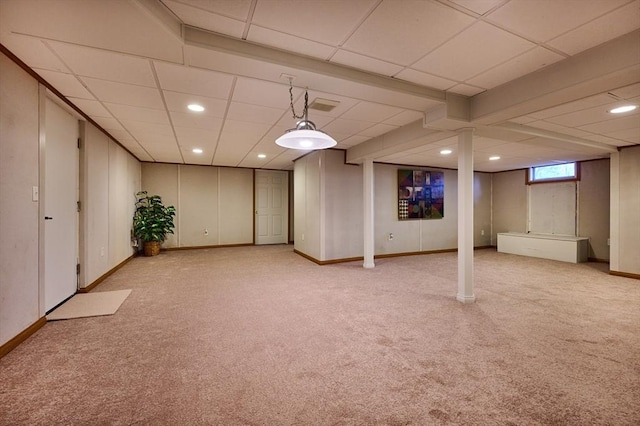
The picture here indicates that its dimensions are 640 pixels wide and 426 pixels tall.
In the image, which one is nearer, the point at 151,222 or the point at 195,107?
the point at 195,107

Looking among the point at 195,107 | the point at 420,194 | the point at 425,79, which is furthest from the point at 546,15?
the point at 420,194

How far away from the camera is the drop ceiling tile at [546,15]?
180cm

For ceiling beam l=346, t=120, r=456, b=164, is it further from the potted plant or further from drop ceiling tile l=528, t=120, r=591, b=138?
the potted plant

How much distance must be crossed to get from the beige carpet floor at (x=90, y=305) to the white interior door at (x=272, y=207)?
203 inches

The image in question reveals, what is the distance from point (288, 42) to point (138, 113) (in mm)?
2656

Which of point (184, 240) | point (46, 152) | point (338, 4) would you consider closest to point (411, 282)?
point (338, 4)

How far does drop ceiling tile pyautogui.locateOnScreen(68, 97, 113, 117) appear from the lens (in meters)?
3.38

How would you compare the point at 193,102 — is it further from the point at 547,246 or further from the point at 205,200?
the point at 547,246

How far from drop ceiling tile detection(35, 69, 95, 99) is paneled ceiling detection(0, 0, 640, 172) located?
13 millimetres

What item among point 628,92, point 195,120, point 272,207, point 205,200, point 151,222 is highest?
point 195,120

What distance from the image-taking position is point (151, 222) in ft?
23.1

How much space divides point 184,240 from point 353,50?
757 cm

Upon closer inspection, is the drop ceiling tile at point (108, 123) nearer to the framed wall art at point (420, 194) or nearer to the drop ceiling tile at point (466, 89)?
the drop ceiling tile at point (466, 89)

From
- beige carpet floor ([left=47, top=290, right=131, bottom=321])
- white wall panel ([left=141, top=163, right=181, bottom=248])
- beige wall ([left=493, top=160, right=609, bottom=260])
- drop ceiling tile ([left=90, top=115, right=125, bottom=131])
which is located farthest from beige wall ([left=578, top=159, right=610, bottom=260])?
white wall panel ([left=141, top=163, right=181, bottom=248])
